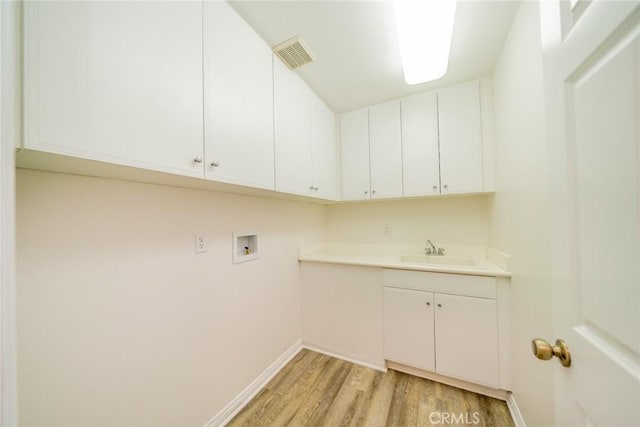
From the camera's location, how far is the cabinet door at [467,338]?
1481 millimetres

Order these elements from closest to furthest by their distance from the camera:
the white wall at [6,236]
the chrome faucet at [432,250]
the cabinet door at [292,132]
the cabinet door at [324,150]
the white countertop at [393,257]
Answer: the white wall at [6,236]
the cabinet door at [292,132]
the white countertop at [393,257]
the cabinet door at [324,150]
the chrome faucet at [432,250]

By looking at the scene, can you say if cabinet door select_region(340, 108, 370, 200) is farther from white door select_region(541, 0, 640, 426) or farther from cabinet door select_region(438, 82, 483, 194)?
white door select_region(541, 0, 640, 426)

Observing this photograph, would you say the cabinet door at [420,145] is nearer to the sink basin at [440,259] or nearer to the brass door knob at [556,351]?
the sink basin at [440,259]

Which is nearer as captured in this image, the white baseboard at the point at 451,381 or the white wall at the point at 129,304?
the white wall at the point at 129,304

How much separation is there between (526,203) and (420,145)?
3.27ft

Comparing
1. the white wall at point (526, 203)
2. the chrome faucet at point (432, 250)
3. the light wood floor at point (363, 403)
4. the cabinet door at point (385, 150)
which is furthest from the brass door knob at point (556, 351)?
the chrome faucet at point (432, 250)

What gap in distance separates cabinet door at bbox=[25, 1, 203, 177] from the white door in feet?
3.91

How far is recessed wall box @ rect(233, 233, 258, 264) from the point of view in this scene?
5.04ft

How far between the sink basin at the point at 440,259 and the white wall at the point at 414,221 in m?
0.14

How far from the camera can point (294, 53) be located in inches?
56.8

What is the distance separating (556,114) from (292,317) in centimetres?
212

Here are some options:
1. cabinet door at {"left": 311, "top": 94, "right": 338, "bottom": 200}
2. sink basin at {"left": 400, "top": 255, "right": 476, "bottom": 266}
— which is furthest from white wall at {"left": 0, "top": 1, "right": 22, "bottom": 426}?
sink basin at {"left": 400, "top": 255, "right": 476, "bottom": 266}

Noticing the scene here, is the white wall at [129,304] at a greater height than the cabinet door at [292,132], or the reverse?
the cabinet door at [292,132]

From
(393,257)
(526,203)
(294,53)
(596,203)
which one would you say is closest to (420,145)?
(526,203)
